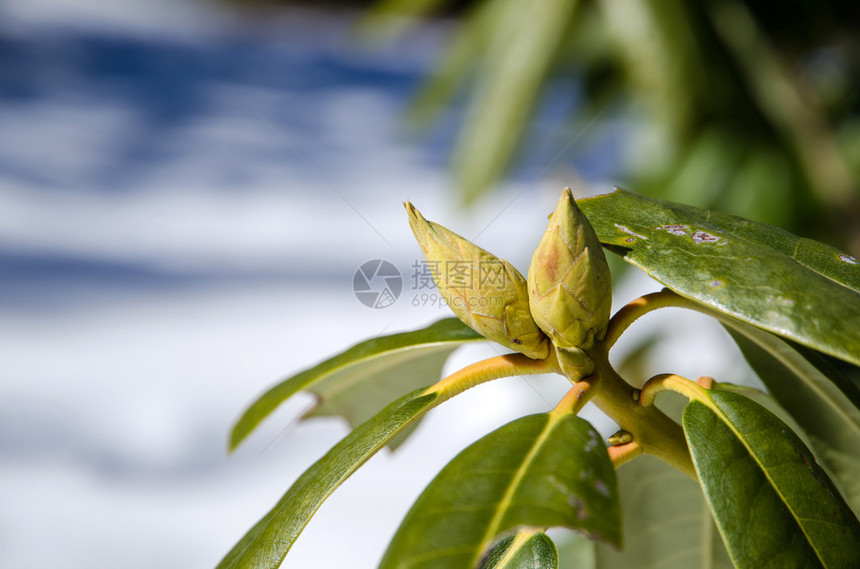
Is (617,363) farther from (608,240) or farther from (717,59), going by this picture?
(608,240)

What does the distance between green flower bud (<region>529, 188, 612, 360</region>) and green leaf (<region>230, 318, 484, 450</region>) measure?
3.5 inches

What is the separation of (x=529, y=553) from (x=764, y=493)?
13 cm

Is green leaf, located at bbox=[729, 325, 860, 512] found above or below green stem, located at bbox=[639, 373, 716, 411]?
below

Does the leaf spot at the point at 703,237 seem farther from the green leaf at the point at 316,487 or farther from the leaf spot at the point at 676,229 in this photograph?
the green leaf at the point at 316,487

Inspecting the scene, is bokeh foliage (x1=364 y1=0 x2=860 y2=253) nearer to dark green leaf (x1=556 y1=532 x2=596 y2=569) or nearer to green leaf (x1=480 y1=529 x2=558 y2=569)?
dark green leaf (x1=556 y1=532 x2=596 y2=569)

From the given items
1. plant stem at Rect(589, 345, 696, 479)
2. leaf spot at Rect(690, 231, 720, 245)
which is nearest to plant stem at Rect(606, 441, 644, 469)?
plant stem at Rect(589, 345, 696, 479)

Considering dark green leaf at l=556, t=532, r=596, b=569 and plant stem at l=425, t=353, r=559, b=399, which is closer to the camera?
plant stem at l=425, t=353, r=559, b=399

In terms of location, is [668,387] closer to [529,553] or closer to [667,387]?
[667,387]

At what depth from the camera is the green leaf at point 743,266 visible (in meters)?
0.28

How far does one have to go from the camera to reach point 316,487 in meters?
0.34

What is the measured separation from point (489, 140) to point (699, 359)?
83 cm

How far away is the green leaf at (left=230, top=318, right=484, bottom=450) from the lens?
1.38 ft

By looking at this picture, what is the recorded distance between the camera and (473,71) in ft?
7.26

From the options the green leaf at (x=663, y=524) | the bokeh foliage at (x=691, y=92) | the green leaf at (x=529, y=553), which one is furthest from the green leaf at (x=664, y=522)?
the bokeh foliage at (x=691, y=92)
